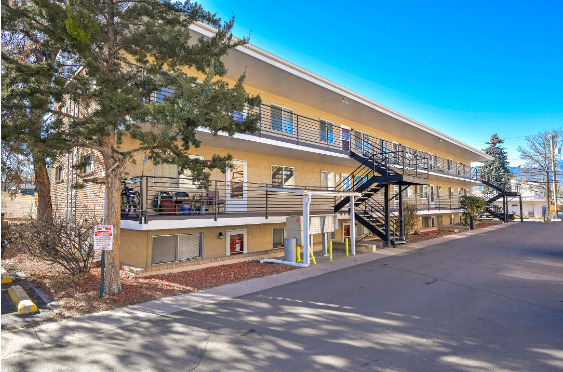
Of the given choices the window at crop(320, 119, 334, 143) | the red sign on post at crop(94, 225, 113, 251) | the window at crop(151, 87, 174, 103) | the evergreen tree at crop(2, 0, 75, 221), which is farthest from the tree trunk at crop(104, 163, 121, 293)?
the window at crop(320, 119, 334, 143)

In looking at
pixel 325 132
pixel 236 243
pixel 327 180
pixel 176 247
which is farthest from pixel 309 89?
pixel 176 247

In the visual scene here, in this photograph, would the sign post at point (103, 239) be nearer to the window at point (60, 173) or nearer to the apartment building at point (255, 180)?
the apartment building at point (255, 180)

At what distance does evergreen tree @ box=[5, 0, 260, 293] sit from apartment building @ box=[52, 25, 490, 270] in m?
0.88

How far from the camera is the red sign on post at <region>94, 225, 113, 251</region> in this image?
768cm

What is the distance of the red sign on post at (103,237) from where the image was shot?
25.2 ft

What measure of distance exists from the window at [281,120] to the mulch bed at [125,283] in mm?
6853

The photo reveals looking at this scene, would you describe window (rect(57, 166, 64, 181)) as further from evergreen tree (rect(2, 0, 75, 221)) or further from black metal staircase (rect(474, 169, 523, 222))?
black metal staircase (rect(474, 169, 523, 222))

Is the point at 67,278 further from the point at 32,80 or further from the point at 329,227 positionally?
the point at 329,227

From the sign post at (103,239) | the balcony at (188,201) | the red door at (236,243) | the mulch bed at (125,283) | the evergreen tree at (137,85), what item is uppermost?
the evergreen tree at (137,85)

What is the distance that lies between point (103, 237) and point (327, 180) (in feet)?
43.5

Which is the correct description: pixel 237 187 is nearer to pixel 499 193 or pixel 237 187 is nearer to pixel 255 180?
pixel 255 180

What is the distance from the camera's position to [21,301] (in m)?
7.36

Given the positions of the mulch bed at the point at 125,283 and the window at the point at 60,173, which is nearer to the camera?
the mulch bed at the point at 125,283

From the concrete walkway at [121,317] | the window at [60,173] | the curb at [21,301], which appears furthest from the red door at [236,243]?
the window at [60,173]
